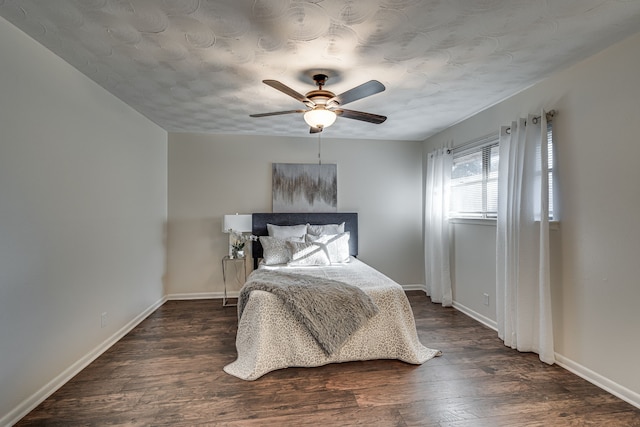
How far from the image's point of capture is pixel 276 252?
156 inches

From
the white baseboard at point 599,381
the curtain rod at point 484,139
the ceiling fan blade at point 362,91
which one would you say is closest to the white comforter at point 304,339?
the white baseboard at point 599,381

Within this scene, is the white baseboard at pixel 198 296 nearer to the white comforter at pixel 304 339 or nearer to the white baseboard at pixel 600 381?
the white comforter at pixel 304 339

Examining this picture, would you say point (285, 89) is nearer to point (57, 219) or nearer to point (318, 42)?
point (318, 42)

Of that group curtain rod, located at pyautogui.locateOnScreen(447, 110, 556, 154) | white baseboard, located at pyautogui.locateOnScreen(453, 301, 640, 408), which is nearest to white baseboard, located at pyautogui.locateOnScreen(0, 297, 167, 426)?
white baseboard, located at pyautogui.locateOnScreen(453, 301, 640, 408)

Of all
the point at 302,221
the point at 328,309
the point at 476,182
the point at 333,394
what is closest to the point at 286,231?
the point at 302,221

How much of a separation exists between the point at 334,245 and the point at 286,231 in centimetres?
75

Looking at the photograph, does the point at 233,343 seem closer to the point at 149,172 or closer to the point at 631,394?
the point at 149,172

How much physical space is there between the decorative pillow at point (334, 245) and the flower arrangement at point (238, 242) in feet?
2.95

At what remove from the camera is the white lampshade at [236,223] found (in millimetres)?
4230

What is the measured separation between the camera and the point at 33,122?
208 centimetres

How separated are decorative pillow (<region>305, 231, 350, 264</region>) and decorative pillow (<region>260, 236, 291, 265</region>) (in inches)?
12.6

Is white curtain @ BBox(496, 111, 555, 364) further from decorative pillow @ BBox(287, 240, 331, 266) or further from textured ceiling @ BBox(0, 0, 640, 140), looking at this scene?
decorative pillow @ BBox(287, 240, 331, 266)

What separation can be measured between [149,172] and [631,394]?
4.94 m

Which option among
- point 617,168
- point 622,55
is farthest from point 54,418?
point 622,55
